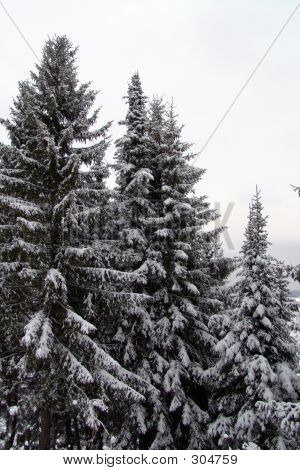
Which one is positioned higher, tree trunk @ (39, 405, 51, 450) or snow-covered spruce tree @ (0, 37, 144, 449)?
snow-covered spruce tree @ (0, 37, 144, 449)

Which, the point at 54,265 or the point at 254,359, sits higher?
the point at 54,265

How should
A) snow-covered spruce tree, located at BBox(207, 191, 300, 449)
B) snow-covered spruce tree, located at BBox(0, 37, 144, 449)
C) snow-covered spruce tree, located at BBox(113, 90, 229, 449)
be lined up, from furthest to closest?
snow-covered spruce tree, located at BBox(113, 90, 229, 449), snow-covered spruce tree, located at BBox(207, 191, 300, 449), snow-covered spruce tree, located at BBox(0, 37, 144, 449)

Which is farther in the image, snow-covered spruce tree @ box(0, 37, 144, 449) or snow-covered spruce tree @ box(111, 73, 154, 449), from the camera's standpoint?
snow-covered spruce tree @ box(111, 73, 154, 449)

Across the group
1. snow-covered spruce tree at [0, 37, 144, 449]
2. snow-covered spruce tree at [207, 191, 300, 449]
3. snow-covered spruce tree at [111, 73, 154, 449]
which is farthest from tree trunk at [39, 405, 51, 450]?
snow-covered spruce tree at [207, 191, 300, 449]

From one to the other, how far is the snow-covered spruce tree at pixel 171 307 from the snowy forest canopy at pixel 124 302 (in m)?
0.07

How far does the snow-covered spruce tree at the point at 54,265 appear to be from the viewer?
36.5 ft

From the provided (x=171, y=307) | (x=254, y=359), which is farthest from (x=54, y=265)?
(x=254, y=359)

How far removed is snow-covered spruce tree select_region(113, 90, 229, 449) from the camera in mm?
14680

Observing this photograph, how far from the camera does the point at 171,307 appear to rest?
638 inches

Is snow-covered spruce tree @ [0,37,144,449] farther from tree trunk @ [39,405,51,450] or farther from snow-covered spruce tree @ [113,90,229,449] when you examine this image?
snow-covered spruce tree @ [113,90,229,449]

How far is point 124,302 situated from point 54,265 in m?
2.68

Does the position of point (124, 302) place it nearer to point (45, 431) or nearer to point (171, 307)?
point (171, 307)

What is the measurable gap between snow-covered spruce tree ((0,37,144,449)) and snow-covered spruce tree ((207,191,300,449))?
3.94 metres

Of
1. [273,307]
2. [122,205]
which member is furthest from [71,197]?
[273,307]
